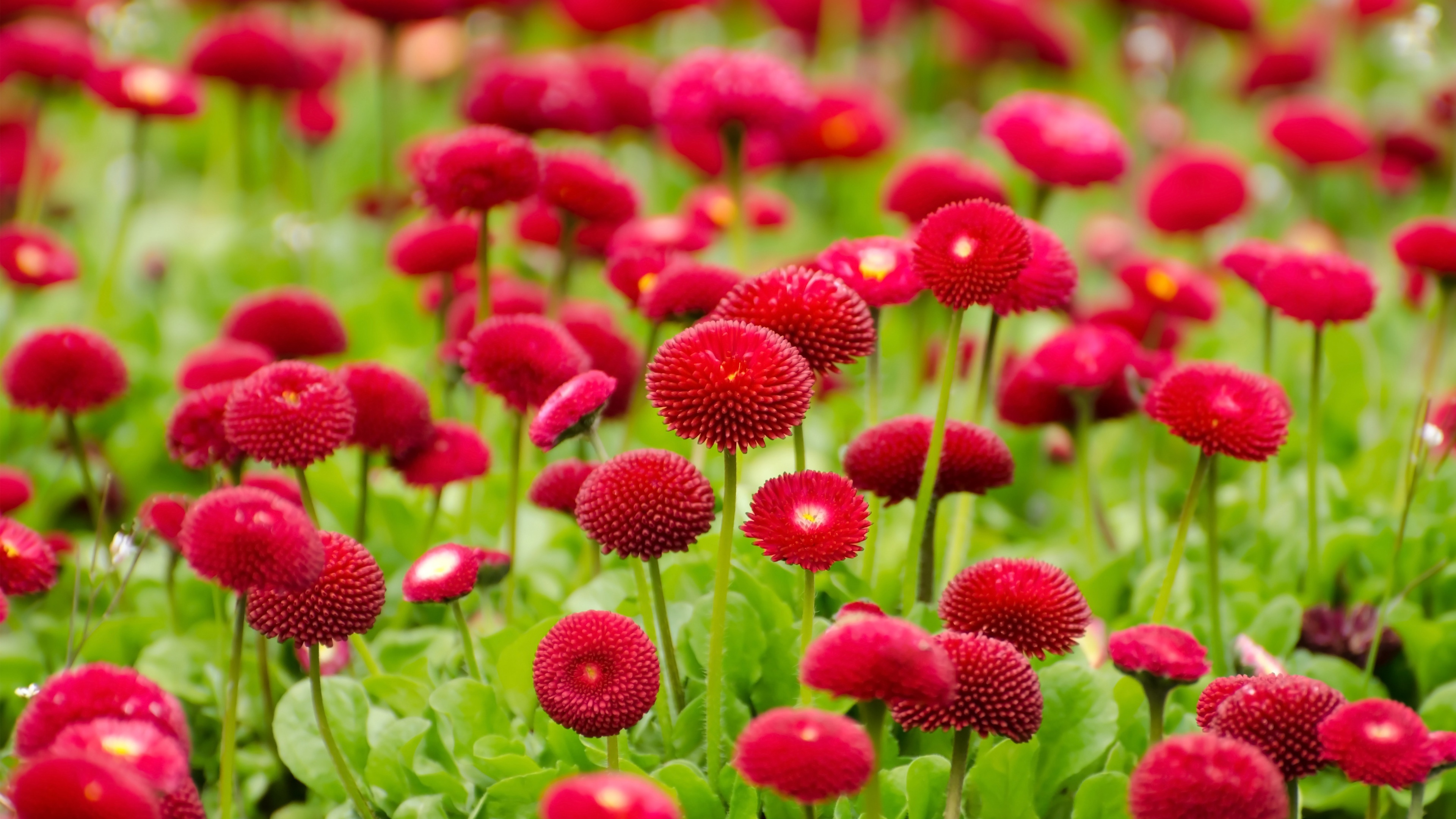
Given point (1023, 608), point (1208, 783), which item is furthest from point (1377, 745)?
point (1023, 608)

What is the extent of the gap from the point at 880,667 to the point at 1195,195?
250 cm

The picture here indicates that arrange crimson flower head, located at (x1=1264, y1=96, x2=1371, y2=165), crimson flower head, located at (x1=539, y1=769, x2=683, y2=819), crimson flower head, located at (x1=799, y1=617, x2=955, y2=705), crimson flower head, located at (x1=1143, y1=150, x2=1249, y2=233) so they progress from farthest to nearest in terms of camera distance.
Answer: crimson flower head, located at (x1=1264, y1=96, x2=1371, y2=165) → crimson flower head, located at (x1=1143, y1=150, x2=1249, y2=233) → crimson flower head, located at (x1=799, y1=617, x2=955, y2=705) → crimson flower head, located at (x1=539, y1=769, x2=683, y2=819)

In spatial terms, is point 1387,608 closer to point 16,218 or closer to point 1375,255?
point 1375,255

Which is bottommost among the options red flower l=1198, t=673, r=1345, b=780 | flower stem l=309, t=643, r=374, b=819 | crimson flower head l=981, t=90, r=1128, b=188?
flower stem l=309, t=643, r=374, b=819

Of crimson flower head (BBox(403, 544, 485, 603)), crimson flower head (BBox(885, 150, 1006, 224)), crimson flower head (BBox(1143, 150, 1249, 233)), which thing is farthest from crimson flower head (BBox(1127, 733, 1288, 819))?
crimson flower head (BBox(1143, 150, 1249, 233))

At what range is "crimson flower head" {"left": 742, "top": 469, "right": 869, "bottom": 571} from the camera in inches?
61.1

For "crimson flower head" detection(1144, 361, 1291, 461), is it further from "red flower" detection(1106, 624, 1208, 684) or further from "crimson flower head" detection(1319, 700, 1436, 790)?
"crimson flower head" detection(1319, 700, 1436, 790)

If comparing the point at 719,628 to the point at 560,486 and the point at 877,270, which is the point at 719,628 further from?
the point at 877,270

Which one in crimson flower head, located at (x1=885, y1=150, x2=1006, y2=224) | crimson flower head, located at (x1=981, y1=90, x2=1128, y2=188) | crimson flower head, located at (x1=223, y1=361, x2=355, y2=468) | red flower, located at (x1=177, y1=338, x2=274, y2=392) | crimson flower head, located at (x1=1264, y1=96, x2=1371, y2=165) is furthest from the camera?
crimson flower head, located at (x1=1264, y1=96, x2=1371, y2=165)

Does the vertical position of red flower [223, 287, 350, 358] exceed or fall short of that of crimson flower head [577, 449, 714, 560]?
it falls short

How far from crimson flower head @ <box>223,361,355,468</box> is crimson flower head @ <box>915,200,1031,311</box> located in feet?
2.56

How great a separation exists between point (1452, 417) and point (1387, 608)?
50 cm

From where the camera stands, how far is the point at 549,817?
1.22 meters

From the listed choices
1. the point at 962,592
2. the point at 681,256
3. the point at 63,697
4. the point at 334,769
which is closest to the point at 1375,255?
the point at 681,256
